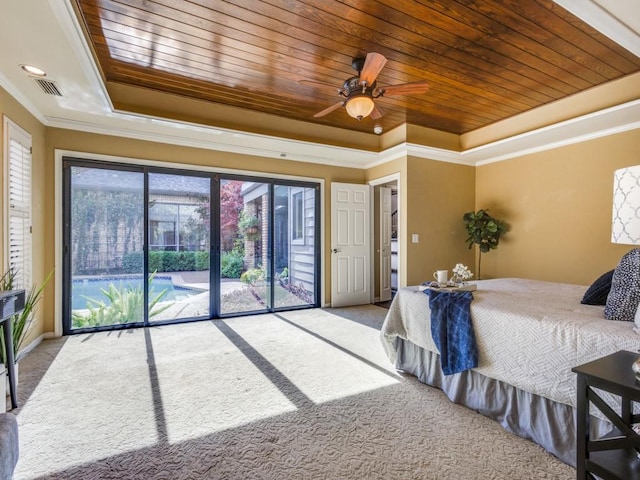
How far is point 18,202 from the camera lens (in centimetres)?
319

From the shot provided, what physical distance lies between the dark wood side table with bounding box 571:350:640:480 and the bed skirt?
46 cm

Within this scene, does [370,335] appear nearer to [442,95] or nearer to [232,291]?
[232,291]

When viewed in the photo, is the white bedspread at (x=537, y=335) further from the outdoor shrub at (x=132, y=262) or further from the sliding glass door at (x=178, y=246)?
the outdoor shrub at (x=132, y=262)

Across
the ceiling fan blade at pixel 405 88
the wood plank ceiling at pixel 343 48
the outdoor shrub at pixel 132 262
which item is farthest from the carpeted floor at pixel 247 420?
the wood plank ceiling at pixel 343 48

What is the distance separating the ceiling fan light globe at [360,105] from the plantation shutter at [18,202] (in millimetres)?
3117

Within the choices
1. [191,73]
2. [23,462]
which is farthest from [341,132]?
[23,462]

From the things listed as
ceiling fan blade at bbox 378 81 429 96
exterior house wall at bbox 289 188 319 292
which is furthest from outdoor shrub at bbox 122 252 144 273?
ceiling fan blade at bbox 378 81 429 96

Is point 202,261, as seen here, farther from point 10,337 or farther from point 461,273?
point 461,273

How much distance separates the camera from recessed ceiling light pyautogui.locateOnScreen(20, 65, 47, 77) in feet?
8.60

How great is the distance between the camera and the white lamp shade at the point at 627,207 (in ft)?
4.57

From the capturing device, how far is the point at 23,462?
1.72 m

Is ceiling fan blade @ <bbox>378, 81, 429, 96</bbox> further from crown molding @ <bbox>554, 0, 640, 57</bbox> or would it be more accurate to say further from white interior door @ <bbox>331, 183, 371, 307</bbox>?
white interior door @ <bbox>331, 183, 371, 307</bbox>

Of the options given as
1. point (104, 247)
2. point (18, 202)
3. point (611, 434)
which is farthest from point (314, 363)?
point (18, 202)

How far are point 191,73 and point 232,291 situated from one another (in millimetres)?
2951
